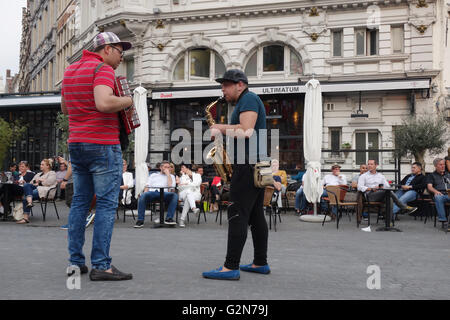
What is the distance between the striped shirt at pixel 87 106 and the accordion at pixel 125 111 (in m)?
0.09

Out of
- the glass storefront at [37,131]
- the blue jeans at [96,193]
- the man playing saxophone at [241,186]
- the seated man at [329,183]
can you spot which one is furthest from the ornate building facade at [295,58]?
the blue jeans at [96,193]

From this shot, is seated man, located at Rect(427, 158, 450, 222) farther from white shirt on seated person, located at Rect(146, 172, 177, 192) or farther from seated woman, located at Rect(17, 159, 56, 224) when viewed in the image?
seated woman, located at Rect(17, 159, 56, 224)

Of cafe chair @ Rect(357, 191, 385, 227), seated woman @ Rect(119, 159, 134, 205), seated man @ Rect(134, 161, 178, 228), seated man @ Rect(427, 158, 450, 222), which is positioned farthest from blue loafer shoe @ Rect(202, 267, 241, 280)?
seated woman @ Rect(119, 159, 134, 205)

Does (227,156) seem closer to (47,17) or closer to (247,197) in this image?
(247,197)

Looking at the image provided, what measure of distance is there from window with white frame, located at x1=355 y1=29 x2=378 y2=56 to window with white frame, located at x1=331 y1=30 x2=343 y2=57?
68 cm

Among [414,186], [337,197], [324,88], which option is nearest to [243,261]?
[337,197]

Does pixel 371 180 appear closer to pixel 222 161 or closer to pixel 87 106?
pixel 222 161

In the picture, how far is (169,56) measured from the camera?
80.4ft

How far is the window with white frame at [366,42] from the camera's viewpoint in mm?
22406

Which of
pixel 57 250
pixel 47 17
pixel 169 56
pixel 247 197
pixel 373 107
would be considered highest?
pixel 47 17

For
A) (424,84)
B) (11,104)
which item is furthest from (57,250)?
(11,104)

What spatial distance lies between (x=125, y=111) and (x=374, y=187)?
8120mm

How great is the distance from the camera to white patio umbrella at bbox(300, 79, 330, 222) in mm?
12180

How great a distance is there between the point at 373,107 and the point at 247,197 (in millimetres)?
18266
